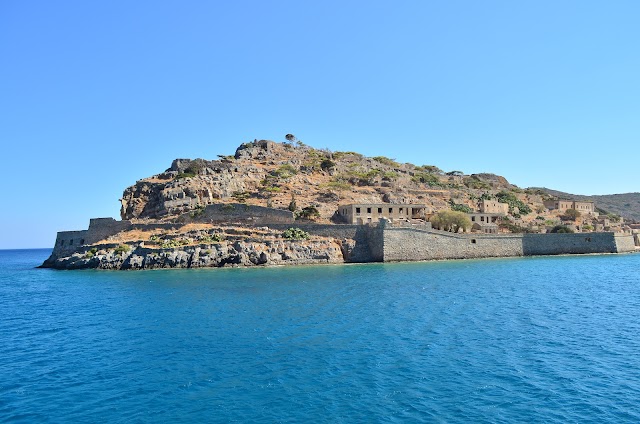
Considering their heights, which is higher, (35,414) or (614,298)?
(614,298)

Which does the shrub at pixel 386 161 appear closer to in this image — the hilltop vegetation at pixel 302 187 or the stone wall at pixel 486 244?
the hilltop vegetation at pixel 302 187

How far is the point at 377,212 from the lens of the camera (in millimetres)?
59812

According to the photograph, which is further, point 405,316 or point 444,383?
point 405,316

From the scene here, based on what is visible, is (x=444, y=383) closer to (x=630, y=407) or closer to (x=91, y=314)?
(x=630, y=407)

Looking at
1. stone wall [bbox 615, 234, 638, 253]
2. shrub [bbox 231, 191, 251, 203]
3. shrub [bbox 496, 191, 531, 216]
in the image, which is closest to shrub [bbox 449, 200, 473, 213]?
shrub [bbox 496, 191, 531, 216]

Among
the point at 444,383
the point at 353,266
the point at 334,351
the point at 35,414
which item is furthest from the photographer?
the point at 353,266

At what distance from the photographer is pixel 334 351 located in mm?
17859

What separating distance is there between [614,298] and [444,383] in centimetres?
1898

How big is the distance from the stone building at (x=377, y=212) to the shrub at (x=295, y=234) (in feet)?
24.4

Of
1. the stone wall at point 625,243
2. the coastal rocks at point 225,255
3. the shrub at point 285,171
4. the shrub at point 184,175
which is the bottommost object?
the coastal rocks at point 225,255

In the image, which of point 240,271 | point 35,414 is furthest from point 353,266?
point 35,414

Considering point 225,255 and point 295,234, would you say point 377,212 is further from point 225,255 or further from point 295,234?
point 225,255

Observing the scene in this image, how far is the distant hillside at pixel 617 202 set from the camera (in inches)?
4787

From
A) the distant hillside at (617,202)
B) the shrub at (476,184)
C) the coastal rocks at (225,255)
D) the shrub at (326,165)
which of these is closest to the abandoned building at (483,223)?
the coastal rocks at (225,255)
